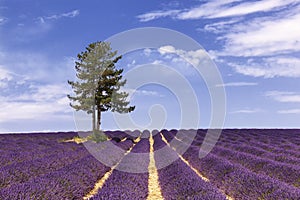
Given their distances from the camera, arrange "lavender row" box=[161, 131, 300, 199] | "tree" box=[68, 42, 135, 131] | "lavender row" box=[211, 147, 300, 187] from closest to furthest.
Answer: "lavender row" box=[161, 131, 300, 199] < "lavender row" box=[211, 147, 300, 187] < "tree" box=[68, 42, 135, 131]

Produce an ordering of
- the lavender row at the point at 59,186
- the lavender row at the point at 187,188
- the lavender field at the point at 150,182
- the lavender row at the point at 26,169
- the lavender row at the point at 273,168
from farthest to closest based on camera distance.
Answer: the lavender row at the point at 273,168 < the lavender row at the point at 26,169 < the lavender field at the point at 150,182 < the lavender row at the point at 187,188 < the lavender row at the point at 59,186

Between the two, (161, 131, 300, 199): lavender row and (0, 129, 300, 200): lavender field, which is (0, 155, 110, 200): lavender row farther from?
(161, 131, 300, 199): lavender row

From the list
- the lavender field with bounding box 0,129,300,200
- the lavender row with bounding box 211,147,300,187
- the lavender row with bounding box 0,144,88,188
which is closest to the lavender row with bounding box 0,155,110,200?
the lavender field with bounding box 0,129,300,200

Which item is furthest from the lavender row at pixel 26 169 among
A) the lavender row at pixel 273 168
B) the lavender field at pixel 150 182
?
the lavender row at pixel 273 168

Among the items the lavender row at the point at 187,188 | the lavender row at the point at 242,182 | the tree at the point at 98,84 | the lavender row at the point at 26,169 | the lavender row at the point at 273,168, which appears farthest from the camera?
the tree at the point at 98,84

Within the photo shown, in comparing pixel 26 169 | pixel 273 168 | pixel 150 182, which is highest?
pixel 26 169

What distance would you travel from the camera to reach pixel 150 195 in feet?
22.8

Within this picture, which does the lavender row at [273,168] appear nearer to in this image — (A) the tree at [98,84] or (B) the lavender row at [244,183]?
(B) the lavender row at [244,183]

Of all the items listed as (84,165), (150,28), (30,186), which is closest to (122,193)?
(30,186)

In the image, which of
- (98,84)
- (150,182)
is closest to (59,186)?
(150,182)

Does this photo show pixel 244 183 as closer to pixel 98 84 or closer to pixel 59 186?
pixel 59 186

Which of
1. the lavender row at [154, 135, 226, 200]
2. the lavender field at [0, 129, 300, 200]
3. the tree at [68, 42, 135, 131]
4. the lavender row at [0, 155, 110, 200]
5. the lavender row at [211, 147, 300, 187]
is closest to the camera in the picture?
the lavender row at [0, 155, 110, 200]

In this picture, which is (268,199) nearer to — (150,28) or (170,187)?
(170,187)

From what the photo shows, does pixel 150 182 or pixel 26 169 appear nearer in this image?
pixel 26 169
